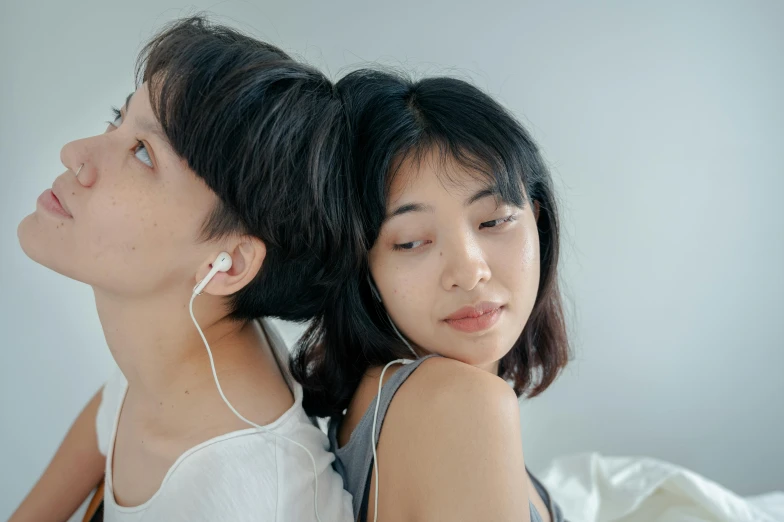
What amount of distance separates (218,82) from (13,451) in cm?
132

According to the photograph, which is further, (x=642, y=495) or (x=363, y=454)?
(x=642, y=495)

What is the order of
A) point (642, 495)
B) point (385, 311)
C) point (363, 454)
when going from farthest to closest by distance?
point (642, 495) → point (385, 311) → point (363, 454)

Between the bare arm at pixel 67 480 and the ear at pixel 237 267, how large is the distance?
21.9 inches

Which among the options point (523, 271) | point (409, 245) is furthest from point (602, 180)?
point (409, 245)

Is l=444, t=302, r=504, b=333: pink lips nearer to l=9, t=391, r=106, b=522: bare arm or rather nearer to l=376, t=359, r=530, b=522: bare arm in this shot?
l=376, t=359, r=530, b=522: bare arm

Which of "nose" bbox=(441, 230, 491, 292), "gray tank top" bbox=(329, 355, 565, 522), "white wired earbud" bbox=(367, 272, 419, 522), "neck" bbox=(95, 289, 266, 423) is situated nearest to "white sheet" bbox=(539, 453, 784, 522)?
"gray tank top" bbox=(329, 355, 565, 522)

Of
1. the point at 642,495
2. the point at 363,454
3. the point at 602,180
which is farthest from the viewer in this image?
the point at 602,180

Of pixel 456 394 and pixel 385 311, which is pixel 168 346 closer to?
pixel 385 311

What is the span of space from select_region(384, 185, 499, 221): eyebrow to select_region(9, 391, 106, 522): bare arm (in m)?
→ 0.79

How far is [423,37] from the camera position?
78.3 inches

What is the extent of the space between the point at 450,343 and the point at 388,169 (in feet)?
0.99

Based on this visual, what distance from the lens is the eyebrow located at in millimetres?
1100

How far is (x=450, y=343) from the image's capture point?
3.75 ft

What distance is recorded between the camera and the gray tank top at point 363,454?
3.65ft
